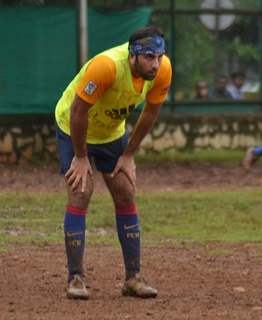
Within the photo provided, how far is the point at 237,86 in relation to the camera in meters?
17.8

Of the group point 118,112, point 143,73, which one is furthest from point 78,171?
point 143,73

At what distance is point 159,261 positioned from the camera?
9.34m

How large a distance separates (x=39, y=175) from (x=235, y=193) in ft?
10.4

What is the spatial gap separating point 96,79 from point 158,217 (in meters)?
A: 5.25

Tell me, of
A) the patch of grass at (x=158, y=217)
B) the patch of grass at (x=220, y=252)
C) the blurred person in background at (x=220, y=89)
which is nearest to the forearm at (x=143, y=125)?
the patch of grass at (x=220, y=252)

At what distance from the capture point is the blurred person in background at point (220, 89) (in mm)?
17750

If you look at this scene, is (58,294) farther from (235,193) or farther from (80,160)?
(235,193)

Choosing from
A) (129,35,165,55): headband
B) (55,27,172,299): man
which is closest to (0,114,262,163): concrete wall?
(55,27,172,299): man

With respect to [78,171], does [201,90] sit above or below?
below

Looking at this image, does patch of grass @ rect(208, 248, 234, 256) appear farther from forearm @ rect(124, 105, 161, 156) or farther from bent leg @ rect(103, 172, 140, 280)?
forearm @ rect(124, 105, 161, 156)

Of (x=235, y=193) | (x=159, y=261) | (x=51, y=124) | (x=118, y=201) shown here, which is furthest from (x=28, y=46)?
(x=118, y=201)

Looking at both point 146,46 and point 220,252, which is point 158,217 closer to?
point 220,252

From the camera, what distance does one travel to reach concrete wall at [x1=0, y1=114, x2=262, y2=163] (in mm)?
16750

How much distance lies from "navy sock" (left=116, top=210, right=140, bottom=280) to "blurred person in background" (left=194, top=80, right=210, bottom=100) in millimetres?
9890
